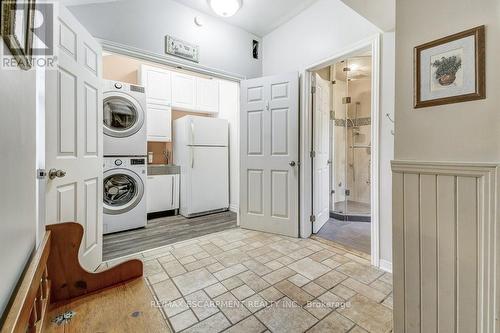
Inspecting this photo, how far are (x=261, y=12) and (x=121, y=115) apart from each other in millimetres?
2178

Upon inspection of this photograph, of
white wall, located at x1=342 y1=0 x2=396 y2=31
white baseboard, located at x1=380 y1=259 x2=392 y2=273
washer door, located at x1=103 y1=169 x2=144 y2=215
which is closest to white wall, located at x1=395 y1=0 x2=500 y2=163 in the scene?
white wall, located at x1=342 y1=0 x2=396 y2=31

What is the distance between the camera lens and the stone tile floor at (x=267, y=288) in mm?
1337

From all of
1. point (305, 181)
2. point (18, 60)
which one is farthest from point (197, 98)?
point (18, 60)

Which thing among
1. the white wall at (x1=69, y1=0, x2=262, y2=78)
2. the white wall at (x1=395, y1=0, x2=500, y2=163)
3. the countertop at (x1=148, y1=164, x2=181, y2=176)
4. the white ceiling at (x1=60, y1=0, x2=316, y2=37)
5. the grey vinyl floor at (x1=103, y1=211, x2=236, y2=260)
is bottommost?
the grey vinyl floor at (x1=103, y1=211, x2=236, y2=260)

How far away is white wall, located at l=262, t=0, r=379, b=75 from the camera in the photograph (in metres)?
2.15

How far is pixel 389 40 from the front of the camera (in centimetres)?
191

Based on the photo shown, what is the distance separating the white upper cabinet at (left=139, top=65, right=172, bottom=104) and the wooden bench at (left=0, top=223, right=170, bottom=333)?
258cm

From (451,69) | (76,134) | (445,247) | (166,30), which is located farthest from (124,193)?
(451,69)

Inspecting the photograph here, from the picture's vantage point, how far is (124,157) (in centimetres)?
291

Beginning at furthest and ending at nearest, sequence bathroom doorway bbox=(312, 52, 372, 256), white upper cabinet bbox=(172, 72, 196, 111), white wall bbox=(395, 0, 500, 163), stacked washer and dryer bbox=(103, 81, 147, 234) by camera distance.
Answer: white upper cabinet bbox=(172, 72, 196, 111), bathroom doorway bbox=(312, 52, 372, 256), stacked washer and dryer bbox=(103, 81, 147, 234), white wall bbox=(395, 0, 500, 163)

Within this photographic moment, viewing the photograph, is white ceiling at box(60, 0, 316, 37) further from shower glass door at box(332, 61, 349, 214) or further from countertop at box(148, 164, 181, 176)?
countertop at box(148, 164, 181, 176)

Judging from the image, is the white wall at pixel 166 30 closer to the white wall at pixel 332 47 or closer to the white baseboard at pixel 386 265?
the white wall at pixel 332 47

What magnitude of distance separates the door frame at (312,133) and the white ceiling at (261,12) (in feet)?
2.36

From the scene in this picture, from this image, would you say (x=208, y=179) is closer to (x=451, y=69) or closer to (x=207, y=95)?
(x=207, y=95)
